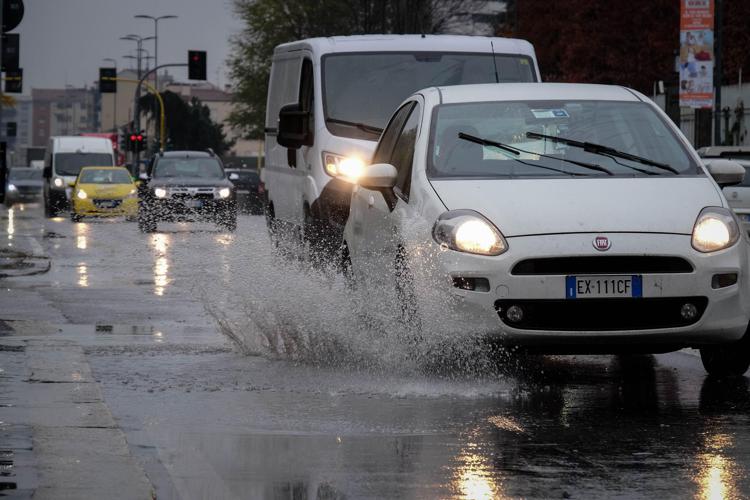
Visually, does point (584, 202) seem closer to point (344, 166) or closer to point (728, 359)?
point (728, 359)

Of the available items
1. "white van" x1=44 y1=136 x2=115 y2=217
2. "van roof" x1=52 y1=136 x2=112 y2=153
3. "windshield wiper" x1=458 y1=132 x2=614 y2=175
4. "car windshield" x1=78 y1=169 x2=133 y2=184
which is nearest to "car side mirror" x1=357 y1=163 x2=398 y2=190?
"windshield wiper" x1=458 y1=132 x2=614 y2=175

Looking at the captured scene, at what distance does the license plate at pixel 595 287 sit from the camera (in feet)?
28.3

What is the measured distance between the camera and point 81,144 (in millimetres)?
51719

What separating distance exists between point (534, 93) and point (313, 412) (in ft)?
10.6

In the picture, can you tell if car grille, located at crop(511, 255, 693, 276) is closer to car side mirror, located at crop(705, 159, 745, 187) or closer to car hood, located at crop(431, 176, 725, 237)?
car hood, located at crop(431, 176, 725, 237)

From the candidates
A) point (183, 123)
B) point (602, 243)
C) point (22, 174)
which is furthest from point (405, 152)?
point (183, 123)

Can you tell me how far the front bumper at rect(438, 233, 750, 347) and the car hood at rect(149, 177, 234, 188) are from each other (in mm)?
25832

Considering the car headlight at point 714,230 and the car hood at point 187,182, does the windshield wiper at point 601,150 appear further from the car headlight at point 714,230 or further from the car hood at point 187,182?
the car hood at point 187,182

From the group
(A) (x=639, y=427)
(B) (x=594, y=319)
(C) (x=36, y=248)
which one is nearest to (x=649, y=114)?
(B) (x=594, y=319)

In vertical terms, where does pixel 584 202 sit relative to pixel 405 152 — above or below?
below

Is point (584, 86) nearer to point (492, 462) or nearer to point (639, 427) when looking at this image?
point (639, 427)

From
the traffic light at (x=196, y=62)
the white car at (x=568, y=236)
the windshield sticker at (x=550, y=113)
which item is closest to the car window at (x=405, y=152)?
the white car at (x=568, y=236)

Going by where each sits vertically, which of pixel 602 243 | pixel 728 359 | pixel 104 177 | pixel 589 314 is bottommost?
pixel 104 177

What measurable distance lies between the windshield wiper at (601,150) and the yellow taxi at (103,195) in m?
29.8
